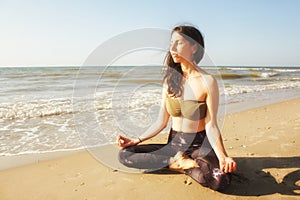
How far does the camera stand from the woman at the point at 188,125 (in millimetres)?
2406

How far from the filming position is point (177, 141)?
275cm

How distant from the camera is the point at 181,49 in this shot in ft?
8.25

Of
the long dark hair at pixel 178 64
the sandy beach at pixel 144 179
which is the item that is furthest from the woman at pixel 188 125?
the sandy beach at pixel 144 179

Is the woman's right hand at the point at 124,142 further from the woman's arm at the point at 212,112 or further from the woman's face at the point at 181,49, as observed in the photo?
the woman's face at the point at 181,49

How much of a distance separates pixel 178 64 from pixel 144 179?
1282 millimetres

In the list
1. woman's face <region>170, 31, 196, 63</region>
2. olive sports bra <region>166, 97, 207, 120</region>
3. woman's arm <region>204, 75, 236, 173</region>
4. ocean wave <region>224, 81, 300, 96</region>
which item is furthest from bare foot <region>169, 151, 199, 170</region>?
ocean wave <region>224, 81, 300, 96</region>

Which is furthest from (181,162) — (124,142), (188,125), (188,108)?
(124,142)

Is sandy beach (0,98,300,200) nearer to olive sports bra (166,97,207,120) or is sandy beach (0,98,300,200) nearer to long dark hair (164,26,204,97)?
olive sports bra (166,97,207,120)

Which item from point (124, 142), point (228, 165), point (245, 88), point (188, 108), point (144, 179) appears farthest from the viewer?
point (245, 88)

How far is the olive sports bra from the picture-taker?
2.54 metres

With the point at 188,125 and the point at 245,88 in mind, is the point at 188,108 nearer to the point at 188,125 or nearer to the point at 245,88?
the point at 188,125

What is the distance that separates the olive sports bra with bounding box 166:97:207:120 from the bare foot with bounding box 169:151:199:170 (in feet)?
1.34

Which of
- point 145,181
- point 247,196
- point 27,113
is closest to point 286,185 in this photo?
point 247,196

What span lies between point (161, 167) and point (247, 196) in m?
0.92
